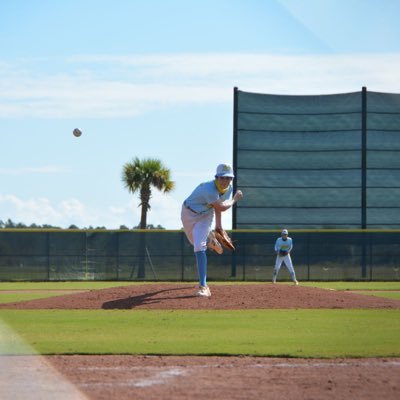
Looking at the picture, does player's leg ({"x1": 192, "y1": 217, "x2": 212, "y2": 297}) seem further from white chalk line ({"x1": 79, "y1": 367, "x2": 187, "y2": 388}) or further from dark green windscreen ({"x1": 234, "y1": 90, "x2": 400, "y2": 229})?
dark green windscreen ({"x1": 234, "y1": 90, "x2": 400, "y2": 229})

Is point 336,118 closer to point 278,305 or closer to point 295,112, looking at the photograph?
point 295,112

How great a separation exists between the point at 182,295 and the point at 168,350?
6281mm

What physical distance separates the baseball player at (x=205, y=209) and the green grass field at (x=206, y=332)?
4.76 feet

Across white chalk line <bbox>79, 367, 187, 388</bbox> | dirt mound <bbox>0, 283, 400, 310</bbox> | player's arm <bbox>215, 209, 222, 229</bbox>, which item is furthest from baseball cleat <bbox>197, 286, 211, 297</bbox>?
white chalk line <bbox>79, 367, 187, 388</bbox>

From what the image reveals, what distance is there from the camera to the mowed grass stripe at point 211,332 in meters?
10.8

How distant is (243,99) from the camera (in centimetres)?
4575

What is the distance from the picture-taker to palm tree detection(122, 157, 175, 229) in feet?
154

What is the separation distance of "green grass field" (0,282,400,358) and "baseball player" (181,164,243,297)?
145 centimetres

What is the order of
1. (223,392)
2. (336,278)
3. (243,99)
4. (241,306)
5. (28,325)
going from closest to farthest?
(223,392), (28,325), (241,306), (336,278), (243,99)

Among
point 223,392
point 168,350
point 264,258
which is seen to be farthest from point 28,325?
point 264,258

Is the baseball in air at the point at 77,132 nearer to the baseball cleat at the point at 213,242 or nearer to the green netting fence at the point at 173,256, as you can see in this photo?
the green netting fence at the point at 173,256

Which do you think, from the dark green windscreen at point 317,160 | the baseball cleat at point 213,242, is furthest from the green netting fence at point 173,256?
the baseball cleat at point 213,242

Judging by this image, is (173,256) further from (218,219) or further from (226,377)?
(226,377)

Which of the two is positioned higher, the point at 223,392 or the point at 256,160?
the point at 256,160
